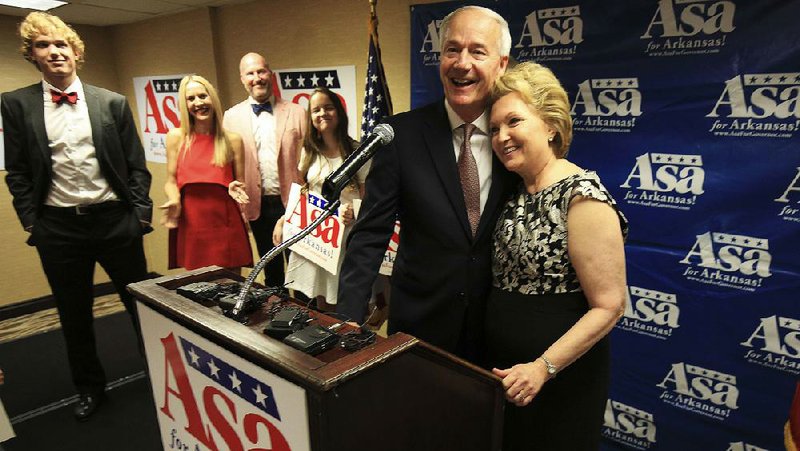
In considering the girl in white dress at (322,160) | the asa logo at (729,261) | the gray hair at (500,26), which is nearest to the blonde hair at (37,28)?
the girl in white dress at (322,160)

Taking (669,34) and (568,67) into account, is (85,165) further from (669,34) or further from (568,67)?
(669,34)

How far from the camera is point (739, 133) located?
6.13 ft

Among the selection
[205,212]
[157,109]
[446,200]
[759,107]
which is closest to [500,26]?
[446,200]

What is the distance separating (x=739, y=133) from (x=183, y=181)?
2632mm

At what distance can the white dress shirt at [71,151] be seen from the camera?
7.68 ft

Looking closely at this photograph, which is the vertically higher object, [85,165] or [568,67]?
[568,67]

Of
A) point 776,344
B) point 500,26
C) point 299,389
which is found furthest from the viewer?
point 776,344

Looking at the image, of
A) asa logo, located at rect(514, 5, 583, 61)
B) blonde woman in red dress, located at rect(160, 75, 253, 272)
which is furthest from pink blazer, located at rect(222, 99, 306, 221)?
asa logo, located at rect(514, 5, 583, 61)

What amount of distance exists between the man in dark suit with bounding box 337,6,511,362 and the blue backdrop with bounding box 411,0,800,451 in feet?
3.14

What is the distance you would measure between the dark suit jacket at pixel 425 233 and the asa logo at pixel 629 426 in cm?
142

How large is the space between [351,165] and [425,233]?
20.8 inches

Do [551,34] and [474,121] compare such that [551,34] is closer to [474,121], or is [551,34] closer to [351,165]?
[474,121]

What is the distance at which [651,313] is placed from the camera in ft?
7.27

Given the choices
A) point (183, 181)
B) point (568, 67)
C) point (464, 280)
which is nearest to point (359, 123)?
point (183, 181)
